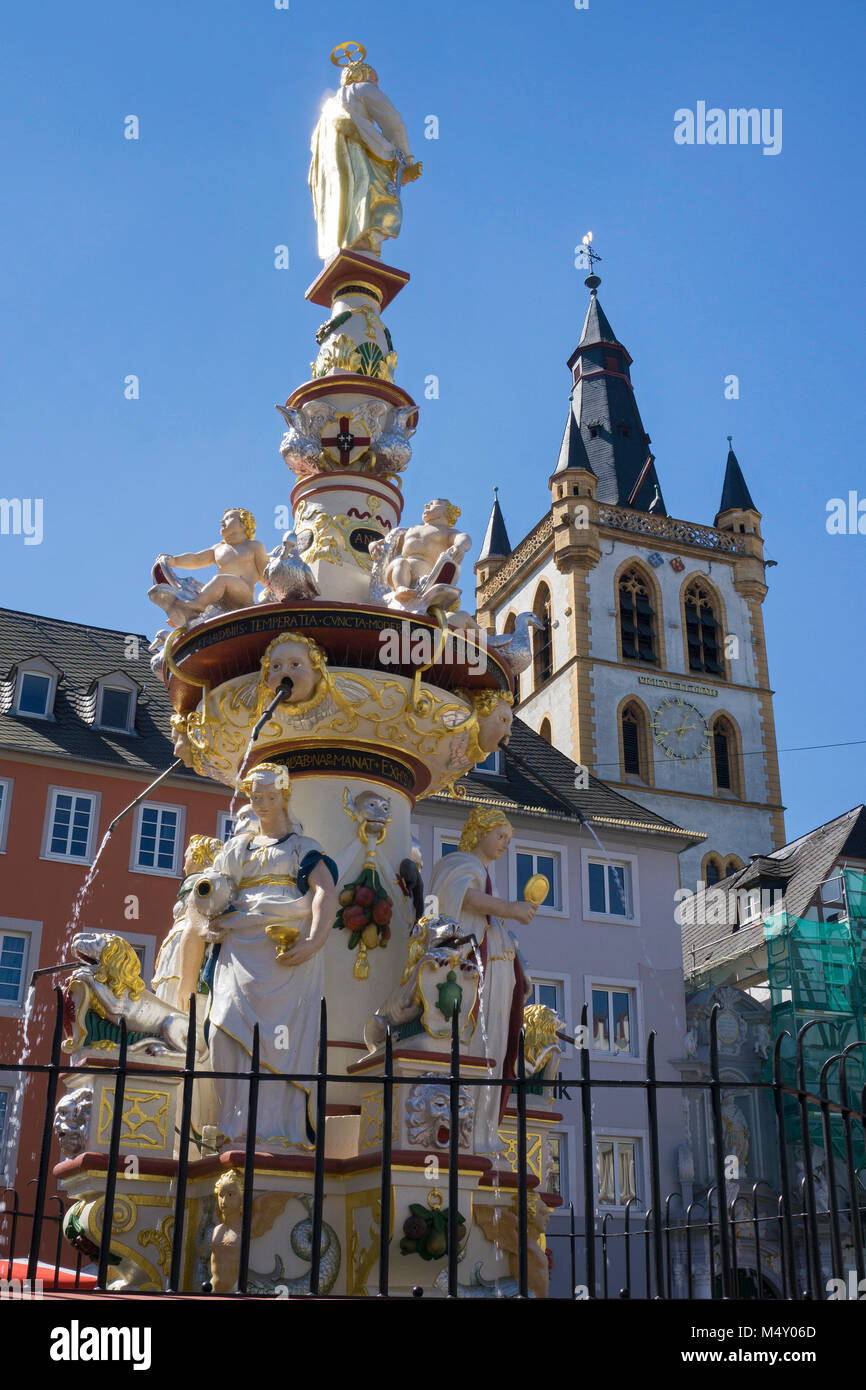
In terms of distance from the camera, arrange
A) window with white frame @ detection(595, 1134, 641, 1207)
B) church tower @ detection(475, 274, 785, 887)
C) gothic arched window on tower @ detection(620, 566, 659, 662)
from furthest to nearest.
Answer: gothic arched window on tower @ detection(620, 566, 659, 662), church tower @ detection(475, 274, 785, 887), window with white frame @ detection(595, 1134, 641, 1207)

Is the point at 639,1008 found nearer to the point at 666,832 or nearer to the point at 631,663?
the point at 666,832

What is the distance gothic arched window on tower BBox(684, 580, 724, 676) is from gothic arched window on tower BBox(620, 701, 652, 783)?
186 inches

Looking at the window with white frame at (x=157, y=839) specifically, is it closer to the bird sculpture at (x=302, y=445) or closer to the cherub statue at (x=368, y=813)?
the bird sculpture at (x=302, y=445)

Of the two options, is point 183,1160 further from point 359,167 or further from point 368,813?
point 359,167

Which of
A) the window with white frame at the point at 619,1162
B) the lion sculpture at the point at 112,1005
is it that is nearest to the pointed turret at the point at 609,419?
the window with white frame at the point at 619,1162

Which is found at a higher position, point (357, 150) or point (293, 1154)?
point (357, 150)

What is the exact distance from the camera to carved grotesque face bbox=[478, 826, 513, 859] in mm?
8844

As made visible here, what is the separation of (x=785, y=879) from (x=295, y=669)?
139 feet

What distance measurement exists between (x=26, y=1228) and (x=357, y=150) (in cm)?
1620

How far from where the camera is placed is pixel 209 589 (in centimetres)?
923

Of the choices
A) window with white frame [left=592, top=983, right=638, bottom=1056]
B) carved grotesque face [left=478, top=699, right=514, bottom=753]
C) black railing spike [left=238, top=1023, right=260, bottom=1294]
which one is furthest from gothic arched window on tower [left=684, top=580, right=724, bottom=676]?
black railing spike [left=238, top=1023, right=260, bottom=1294]

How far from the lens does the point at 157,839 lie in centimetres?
2969

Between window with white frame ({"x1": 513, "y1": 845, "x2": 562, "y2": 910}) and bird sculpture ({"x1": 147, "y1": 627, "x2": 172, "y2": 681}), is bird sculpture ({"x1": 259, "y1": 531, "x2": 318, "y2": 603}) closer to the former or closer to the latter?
bird sculpture ({"x1": 147, "y1": 627, "x2": 172, "y2": 681})
